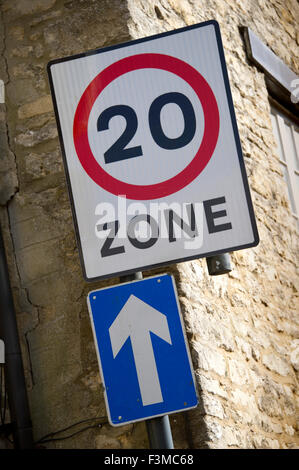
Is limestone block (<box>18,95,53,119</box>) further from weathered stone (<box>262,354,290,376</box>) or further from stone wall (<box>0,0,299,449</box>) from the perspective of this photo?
weathered stone (<box>262,354,290,376</box>)

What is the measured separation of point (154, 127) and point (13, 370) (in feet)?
4.90

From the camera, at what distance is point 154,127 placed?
2504 millimetres

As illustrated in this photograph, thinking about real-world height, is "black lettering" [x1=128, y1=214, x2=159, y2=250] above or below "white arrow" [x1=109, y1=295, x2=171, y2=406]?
above

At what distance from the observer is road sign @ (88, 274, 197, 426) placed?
7.69 ft

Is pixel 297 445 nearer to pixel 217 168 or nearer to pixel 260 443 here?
pixel 260 443

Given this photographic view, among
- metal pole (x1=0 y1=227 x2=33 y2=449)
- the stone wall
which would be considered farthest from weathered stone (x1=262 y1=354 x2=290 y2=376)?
metal pole (x1=0 y1=227 x2=33 y2=449)

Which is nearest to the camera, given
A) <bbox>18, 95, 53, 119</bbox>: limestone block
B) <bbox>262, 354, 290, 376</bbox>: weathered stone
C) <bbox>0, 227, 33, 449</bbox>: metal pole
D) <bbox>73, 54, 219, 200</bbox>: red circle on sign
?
<bbox>73, 54, 219, 200</bbox>: red circle on sign

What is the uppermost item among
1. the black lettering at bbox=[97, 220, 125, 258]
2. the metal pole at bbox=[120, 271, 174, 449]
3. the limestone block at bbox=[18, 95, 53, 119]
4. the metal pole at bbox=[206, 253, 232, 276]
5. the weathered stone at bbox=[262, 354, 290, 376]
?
the limestone block at bbox=[18, 95, 53, 119]

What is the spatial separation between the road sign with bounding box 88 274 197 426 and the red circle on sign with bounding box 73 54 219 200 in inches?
11.5

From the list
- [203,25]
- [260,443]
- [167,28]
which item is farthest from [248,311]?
[203,25]

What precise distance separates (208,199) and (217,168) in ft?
0.37

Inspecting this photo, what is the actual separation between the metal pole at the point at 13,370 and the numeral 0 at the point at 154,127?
129 cm

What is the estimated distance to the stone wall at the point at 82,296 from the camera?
3426 millimetres

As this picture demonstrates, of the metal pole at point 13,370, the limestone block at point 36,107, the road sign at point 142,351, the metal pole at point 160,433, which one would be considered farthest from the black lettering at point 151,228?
the limestone block at point 36,107
